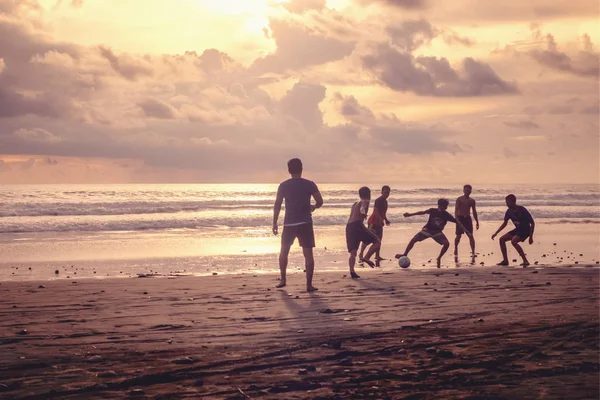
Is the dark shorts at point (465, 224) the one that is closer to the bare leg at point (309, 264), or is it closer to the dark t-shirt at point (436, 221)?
the dark t-shirt at point (436, 221)

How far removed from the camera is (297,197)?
11.9 m

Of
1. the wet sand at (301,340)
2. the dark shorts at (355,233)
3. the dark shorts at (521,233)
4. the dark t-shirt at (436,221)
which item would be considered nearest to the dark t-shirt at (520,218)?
the dark shorts at (521,233)

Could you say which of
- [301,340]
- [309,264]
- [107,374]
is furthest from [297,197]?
[107,374]

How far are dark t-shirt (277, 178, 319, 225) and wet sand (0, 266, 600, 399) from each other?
1262 millimetres

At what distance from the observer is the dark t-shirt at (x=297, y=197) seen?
39.2ft

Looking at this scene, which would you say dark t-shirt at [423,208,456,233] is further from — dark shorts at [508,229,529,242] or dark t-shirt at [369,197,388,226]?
dark shorts at [508,229,529,242]

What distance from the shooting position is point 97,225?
34.1 meters

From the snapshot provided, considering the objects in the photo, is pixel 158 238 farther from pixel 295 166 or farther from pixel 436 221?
pixel 295 166

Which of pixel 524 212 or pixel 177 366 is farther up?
pixel 524 212

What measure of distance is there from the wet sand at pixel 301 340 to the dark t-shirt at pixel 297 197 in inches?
49.7

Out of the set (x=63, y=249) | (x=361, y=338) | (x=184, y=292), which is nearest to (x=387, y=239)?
(x=63, y=249)

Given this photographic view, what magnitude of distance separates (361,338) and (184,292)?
4.95 m

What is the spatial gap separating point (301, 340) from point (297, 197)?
4.49m

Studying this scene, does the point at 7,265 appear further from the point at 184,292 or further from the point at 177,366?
the point at 177,366
